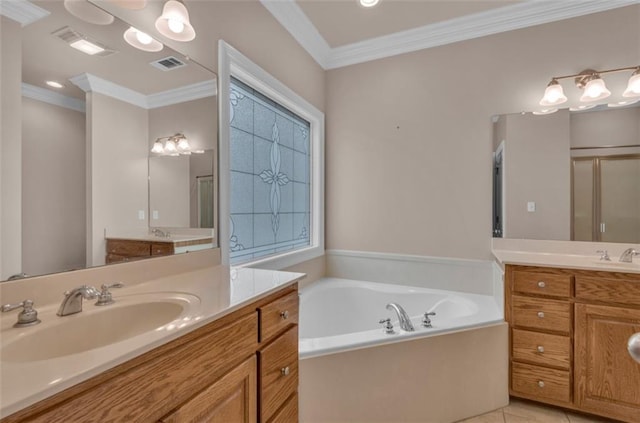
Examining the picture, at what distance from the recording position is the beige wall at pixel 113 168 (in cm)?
106

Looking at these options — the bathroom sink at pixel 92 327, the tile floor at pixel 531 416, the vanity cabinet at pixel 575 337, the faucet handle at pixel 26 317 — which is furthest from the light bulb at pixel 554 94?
the faucet handle at pixel 26 317

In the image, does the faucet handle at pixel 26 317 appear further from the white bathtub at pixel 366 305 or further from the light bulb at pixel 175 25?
the white bathtub at pixel 366 305

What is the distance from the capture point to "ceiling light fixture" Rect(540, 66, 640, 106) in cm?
197

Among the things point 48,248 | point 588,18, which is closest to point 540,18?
point 588,18

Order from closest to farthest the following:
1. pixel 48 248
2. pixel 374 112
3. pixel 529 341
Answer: pixel 48 248 → pixel 529 341 → pixel 374 112

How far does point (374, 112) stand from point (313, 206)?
3.42 feet

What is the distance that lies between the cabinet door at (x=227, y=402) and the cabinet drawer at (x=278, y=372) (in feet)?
0.15

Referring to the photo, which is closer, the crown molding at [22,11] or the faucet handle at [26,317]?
the faucet handle at [26,317]

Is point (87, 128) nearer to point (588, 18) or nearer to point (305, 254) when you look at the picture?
point (305, 254)

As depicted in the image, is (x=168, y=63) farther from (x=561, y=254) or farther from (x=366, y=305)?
(x=561, y=254)

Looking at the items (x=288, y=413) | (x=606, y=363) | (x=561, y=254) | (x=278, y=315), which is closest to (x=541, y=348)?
(x=606, y=363)

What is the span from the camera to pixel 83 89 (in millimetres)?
1041

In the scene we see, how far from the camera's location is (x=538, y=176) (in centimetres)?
220

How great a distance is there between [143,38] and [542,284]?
2.44 meters
